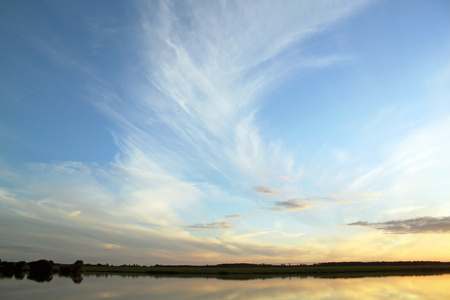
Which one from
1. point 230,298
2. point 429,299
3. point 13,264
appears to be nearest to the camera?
point 429,299

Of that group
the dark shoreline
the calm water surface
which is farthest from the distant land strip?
the calm water surface

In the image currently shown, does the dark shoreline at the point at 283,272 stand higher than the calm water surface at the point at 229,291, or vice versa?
the dark shoreline at the point at 283,272

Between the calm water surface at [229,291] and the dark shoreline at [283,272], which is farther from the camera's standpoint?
the dark shoreline at [283,272]

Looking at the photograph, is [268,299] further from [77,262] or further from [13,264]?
[13,264]

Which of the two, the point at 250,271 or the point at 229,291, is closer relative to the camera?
the point at 229,291

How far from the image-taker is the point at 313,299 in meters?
24.8

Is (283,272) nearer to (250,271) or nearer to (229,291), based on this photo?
(250,271)

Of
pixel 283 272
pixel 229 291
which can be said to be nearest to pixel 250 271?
pixel 283 272

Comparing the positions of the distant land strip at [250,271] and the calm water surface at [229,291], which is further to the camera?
the distant land strip at [250,271]

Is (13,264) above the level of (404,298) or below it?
above

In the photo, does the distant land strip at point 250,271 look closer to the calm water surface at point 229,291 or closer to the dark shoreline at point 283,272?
the dark shoreline at point 283,272

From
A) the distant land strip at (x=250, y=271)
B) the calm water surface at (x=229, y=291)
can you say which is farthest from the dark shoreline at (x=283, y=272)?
the calm water surface at (x=229, y=291)

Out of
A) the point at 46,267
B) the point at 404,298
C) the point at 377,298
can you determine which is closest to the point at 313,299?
the point at 377,298

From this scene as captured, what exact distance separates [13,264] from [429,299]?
354 ft
